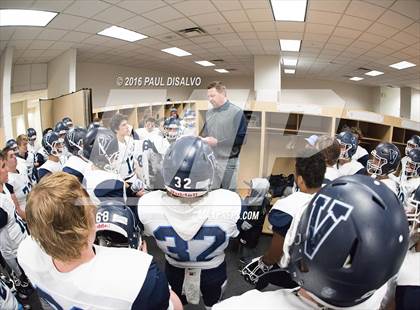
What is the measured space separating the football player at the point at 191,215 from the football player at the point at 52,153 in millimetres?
1206

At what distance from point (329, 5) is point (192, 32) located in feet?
2.28

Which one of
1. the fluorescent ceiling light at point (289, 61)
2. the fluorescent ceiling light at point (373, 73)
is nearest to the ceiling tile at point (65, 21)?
the fluorescent ceiling light at point (289, 61)

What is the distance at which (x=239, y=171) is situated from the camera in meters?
1.83

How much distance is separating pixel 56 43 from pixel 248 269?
148 cm

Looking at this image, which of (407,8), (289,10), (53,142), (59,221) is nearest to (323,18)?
(289,10)

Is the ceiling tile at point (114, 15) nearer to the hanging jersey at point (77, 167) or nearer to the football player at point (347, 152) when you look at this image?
the hanging jersey at point (77, 167)

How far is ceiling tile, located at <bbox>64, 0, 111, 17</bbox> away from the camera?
118cm

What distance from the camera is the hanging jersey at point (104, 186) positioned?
1.13 meters

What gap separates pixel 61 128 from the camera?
171 centimetres

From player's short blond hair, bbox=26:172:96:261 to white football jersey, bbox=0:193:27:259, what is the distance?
0.91 meters

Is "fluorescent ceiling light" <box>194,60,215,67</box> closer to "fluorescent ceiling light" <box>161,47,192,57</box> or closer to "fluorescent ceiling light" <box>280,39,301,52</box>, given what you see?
"fluorescent ceiling light" <box>161,47,192,57</box>

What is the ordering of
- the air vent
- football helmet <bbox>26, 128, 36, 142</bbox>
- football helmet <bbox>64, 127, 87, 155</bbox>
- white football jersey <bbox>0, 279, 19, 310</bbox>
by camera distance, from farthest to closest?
1. football helmet <bbox>26, 128, 36, 142</bbox>
2. football helmet <bbox>64, 127, 87, 155</bbox>
3. the air vent
4. white football jersey <bbox>0, 279, 19, 310</bbox>

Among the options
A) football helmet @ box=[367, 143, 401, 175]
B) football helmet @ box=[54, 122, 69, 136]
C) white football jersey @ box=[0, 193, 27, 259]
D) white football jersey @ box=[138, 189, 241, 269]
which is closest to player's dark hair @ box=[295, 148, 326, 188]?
white football jersey @ box=[138, 189, 241, 269]

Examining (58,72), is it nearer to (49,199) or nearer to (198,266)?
(49,199)
